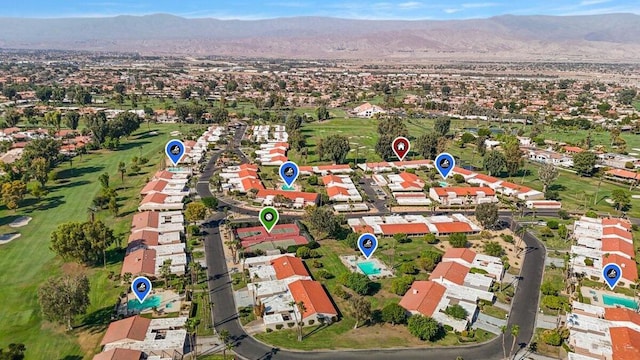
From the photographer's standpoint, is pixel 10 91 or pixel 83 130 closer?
pixel 83 130

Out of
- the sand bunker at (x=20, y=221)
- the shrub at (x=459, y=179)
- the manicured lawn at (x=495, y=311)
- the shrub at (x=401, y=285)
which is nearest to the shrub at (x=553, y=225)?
the shrub at (x=459, y=179)

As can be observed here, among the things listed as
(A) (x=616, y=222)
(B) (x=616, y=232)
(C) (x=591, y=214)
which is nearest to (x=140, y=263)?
(B) (x=616, y=232)

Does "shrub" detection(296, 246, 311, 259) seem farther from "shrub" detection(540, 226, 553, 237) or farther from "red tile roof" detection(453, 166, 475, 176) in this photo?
"red tile roof" detection(453, 166, 475, 176)

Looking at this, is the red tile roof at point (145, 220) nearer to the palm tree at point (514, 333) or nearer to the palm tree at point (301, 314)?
the palm tree at point (301, 314)

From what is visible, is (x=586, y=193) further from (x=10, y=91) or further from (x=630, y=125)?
(x=10, y=91)

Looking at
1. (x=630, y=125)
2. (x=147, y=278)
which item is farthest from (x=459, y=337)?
(x=630, y=125)

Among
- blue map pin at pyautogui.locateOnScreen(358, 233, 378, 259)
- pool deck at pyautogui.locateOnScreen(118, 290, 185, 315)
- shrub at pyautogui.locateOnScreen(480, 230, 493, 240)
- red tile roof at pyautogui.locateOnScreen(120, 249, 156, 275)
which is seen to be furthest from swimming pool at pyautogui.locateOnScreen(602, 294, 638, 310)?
red tile roof at pyautogui.locateOnScreen(120, 249, 156, 275)
